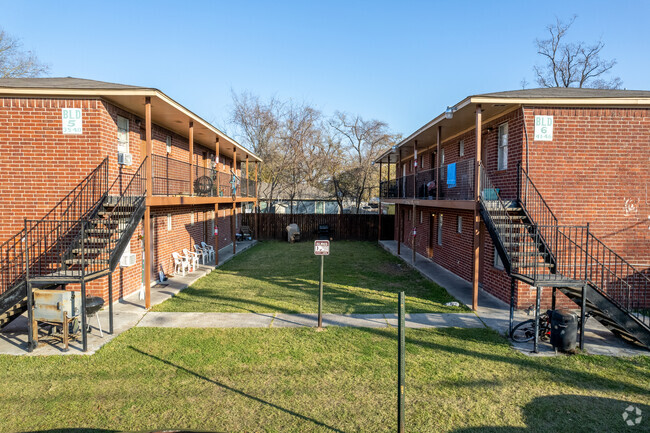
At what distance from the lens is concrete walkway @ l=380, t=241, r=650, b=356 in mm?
7278

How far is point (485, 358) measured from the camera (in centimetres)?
688

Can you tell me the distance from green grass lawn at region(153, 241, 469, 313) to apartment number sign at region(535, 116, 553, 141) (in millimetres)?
4596

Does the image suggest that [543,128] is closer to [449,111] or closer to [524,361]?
[449,111]

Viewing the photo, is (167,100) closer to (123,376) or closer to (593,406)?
(123,376)

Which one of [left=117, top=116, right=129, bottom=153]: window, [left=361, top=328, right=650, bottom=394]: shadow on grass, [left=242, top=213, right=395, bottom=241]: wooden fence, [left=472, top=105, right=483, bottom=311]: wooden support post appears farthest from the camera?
[left=242, top=213, right=395, bottom=241]: wooden fence

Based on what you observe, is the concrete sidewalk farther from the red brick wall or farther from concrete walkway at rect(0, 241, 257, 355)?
the red brick wall

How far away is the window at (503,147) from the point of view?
11117 millimetres

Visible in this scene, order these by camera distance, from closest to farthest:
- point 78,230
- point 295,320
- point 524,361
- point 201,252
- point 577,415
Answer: point 577,415 → point 524,361 → point 295,320 → point 78,230 → point 201,252

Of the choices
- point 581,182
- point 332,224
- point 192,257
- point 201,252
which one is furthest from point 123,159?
point 332,224

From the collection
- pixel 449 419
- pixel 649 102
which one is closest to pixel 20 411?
pixel 449 419

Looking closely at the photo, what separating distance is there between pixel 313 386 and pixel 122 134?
842 cm


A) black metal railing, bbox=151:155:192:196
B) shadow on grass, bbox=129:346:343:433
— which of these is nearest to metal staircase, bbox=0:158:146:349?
black metal railing, bbox=151:155:192:196

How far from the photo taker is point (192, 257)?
582 inches

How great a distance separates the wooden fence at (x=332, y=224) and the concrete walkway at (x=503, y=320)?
1186 centimetres
